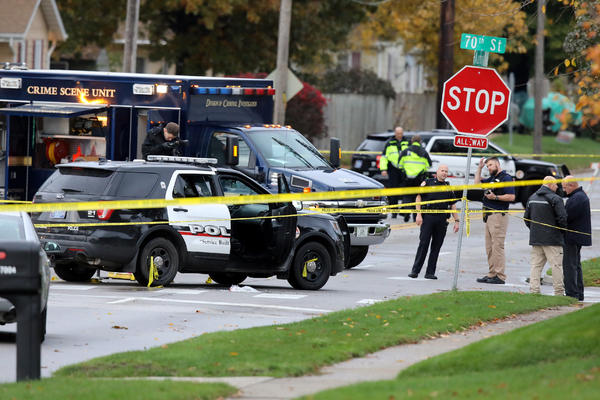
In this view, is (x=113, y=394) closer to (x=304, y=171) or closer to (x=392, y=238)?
(x=304, y=171)

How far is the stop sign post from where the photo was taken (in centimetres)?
1493

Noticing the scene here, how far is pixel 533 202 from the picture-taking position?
642 inches

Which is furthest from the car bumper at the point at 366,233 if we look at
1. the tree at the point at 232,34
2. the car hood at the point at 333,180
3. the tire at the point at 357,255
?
the tree at the point at 232,34

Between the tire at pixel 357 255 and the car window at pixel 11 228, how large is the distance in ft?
31.0

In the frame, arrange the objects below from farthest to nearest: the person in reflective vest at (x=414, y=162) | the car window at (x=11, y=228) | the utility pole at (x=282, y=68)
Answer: the utility pole at (x=282, y=68) → the person in reflective vest at (x=414, y=162) → the car window at (x=11, y=228)

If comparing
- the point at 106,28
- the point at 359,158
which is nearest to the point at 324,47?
the point at 106,28

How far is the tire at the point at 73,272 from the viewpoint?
54.1ft

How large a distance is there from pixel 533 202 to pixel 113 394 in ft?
30.1

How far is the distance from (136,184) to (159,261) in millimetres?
1016

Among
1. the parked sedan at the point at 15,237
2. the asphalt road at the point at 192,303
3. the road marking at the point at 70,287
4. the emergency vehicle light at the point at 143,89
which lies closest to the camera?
the parked sedan at the point at 15,237

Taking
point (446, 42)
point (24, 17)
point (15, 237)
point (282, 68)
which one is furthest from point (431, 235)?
point (24, 17)

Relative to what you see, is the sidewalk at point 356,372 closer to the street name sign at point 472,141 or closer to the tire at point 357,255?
the street name sign at point 472,141

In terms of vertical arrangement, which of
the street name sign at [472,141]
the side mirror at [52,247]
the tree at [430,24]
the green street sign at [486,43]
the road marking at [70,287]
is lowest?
the road marking at [70,287]

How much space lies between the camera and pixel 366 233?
19.7m
